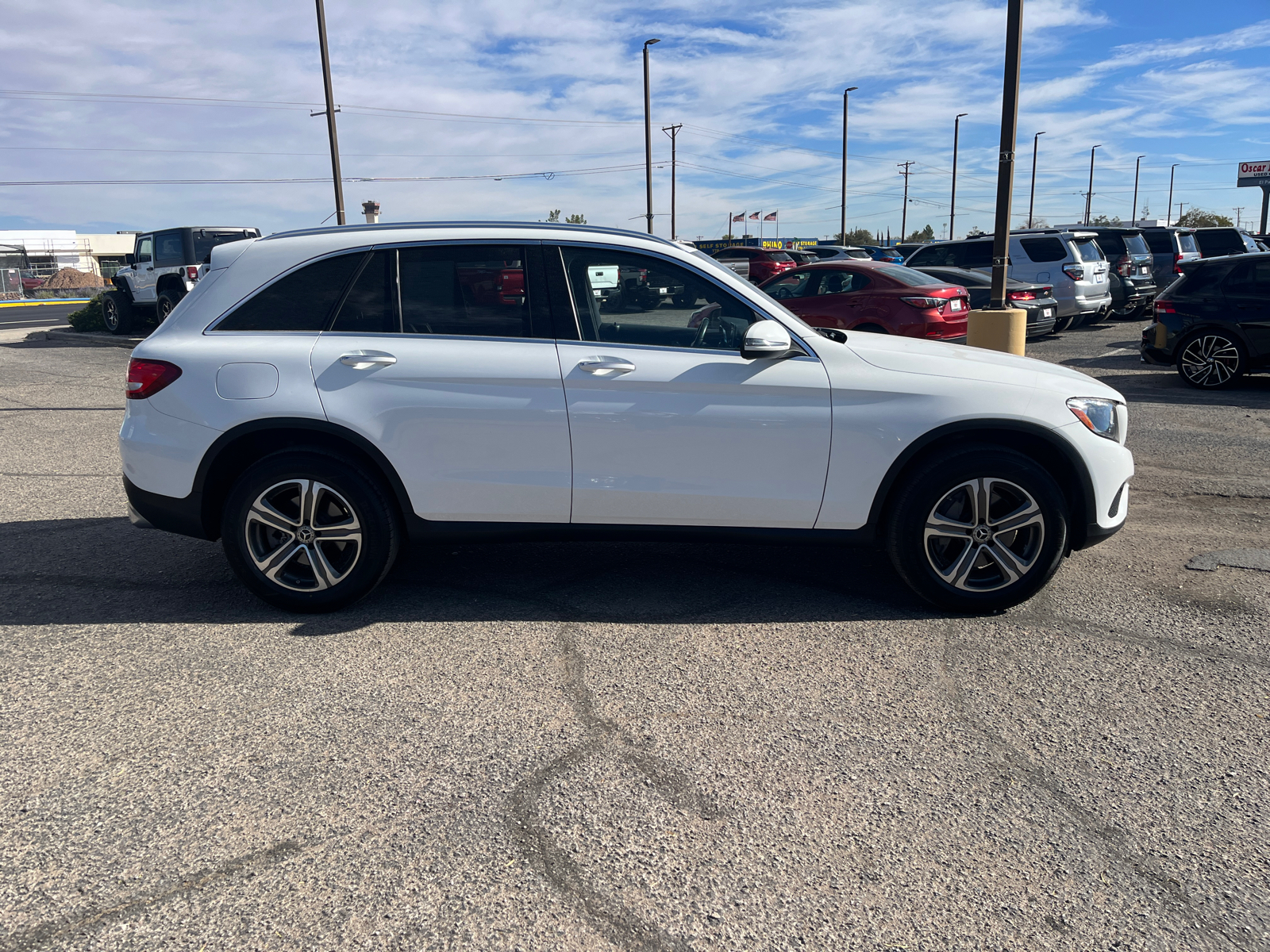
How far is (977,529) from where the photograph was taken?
435 centimetres

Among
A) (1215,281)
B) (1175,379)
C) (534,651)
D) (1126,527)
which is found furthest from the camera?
(1175,379)

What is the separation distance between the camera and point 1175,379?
12.4 metres

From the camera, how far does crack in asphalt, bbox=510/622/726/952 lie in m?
2.41

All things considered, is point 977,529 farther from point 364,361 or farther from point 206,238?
point 206,238

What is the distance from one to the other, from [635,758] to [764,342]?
187 cm

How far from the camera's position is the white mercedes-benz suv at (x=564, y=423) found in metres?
4.29

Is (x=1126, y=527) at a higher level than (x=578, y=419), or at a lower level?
lower

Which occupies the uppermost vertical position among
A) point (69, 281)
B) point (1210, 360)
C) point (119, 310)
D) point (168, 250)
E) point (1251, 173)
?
point (1251, 173)

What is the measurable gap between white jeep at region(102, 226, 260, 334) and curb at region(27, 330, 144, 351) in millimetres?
615

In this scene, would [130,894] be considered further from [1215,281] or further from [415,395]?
[1215,281]

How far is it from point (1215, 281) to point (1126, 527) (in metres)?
6.93

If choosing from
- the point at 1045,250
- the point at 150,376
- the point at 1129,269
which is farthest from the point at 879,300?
the point at 1129,269

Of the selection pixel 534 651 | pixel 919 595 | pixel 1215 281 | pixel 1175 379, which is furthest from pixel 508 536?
pixel 1175 379

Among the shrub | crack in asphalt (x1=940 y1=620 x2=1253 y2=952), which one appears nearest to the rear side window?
crack in asphalt (x1=940 y1=620 x2=1253 y2=952)
